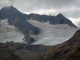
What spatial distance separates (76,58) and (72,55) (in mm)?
10097

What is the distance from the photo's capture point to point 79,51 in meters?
154

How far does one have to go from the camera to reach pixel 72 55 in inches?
6161

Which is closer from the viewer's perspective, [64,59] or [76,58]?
[76,58]

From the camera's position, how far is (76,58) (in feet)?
481

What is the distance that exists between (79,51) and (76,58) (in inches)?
354

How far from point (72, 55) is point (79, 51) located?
583cm

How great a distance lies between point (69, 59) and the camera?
154375 millimetres

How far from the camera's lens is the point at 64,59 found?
161m

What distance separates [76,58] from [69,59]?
8759 mm

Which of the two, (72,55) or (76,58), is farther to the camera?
(72,55)

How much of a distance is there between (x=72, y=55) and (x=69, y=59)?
13.1 feet
